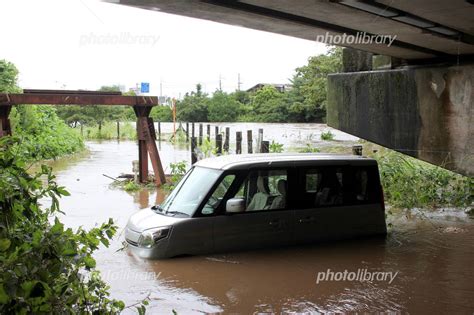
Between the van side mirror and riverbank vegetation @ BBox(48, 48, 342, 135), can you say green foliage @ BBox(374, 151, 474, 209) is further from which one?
riverbank vegetation @ BBox(48, 48, 342, 135)

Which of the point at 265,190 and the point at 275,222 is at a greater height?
the point at 265,190

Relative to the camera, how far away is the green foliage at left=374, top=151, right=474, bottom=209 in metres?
13.4

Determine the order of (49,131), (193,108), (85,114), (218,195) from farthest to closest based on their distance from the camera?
(193,108) → (85,114) → (49,131) → (218,195)

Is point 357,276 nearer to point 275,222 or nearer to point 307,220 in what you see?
point 307,220

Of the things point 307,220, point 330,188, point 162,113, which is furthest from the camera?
point 162,113

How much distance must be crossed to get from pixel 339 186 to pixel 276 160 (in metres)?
1.38

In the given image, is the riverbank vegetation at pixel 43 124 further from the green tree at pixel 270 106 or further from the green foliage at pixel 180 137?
the green tree at pixel 270 106

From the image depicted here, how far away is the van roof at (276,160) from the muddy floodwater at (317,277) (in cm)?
143

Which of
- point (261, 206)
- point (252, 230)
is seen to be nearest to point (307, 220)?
point (261, 206)

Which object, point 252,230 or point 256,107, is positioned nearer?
point 252,230

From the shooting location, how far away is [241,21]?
7305 millimetres

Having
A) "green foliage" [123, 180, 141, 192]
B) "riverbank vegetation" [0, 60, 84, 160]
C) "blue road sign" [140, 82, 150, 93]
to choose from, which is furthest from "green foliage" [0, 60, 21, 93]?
"green foliage" [123, 180, 141, 192]

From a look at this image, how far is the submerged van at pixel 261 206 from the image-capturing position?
330 inches

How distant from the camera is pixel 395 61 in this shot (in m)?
11.1
